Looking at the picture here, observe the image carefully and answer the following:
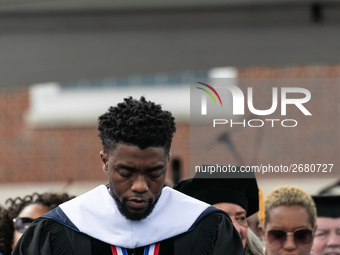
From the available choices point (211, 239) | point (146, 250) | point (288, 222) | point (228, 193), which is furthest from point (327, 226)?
point (146, 250)

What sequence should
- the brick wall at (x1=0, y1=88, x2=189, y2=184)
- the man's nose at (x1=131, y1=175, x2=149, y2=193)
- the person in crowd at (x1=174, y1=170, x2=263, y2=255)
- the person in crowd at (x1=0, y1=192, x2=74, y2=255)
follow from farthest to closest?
1. the brick wall at (x1=0, y1=88, x2=189, y2=184)
2. the person in crowd at (x1=0, y1=192, x2=74, y2=255)
3. the person in crowd at (x1=174, y1=170, x2=263, y2=255)
4. the man's nose at (x1=131, y1=175, x2=149, y2=193)

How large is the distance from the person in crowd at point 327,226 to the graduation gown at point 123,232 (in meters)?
1.36

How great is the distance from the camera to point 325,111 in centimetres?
986

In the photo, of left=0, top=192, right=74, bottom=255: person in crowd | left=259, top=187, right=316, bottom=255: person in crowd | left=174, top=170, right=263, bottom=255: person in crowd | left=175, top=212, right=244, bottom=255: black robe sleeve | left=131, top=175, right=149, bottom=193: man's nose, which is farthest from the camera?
left=0, top=192, right=74, bottom=255: person in crowd

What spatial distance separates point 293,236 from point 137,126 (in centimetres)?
150

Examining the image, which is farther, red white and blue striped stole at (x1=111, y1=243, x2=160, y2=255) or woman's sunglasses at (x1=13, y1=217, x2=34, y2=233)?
woman's sunglasses at (x1=13, y1=217, x2=34, y2=233)

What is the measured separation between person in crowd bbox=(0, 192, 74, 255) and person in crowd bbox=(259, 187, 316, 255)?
1263 millimetres

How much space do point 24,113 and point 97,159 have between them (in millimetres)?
1790

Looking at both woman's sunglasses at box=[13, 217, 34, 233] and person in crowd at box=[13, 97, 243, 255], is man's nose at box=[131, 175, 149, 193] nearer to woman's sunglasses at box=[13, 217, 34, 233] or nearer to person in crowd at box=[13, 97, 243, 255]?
person in crowd at box=[13, 97, 243, 255]

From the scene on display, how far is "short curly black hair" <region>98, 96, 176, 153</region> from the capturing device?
6.26 feet

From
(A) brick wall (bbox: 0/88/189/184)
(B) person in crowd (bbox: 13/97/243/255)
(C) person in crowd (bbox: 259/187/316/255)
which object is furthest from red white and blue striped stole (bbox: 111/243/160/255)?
(A) brick wall (bbox: 0/88/189/184)

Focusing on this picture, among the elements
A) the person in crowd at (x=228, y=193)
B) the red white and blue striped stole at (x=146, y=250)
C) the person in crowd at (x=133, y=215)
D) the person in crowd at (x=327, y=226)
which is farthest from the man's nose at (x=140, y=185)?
the person in crowd at (x=327, y=226)

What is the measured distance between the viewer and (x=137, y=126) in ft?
6.31

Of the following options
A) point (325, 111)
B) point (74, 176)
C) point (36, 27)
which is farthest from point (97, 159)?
point (36, 27)
